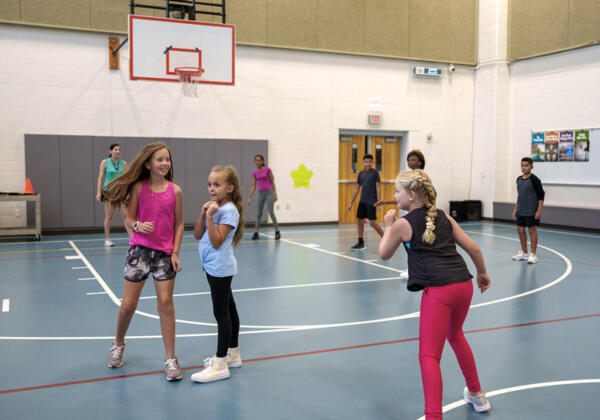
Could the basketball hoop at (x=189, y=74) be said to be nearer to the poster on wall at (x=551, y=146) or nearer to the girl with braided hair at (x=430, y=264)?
the girl with braided hair at (x=430, y=264)

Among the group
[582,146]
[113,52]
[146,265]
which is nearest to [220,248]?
[146,265]

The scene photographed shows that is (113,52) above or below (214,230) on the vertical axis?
above

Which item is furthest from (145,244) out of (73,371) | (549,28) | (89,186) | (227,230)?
(549,28)

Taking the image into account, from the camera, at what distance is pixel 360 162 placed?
16.5 meters

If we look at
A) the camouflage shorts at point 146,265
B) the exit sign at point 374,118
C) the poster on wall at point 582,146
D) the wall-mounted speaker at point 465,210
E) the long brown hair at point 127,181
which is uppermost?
the exit sign at point 374,118

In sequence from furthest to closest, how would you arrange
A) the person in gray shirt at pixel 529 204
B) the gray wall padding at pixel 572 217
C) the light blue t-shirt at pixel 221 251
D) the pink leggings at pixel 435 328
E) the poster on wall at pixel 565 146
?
the poster on wall at pixel 565 146 < the gray wall padding at pixel 572 217 < the person in gray shirt at pixel 529 204 < the light blue t-shirt at pixel 221 251 < the pink leggings at pixel 435 328

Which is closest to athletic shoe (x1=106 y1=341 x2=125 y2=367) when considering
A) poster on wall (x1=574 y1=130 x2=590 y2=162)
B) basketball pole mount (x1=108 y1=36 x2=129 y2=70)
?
basketball pole mount (x1=108 y1=36 x2=129 y2=70)

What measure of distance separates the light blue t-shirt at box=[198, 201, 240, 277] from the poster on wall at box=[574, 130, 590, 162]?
43.6ft

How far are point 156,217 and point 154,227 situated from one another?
0.08 metres

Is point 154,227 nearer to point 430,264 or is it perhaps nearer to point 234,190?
point 234,190

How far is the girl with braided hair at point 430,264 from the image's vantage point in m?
3.05

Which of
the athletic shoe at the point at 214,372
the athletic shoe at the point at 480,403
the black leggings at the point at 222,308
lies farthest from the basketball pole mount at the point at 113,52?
the athletic shoe at the point at 480,403

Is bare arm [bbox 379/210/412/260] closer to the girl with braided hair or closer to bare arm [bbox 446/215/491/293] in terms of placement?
the girl with braided hair

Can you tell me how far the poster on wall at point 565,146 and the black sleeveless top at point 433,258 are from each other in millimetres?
13382
